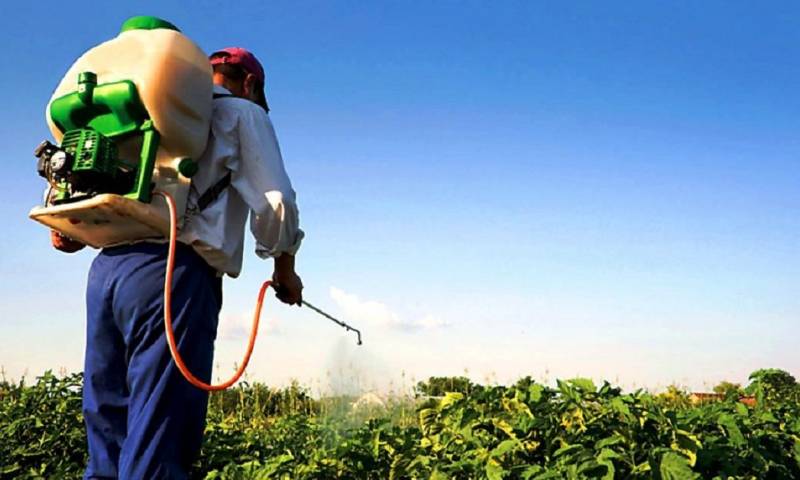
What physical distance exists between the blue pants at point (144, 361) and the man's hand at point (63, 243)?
0.25m

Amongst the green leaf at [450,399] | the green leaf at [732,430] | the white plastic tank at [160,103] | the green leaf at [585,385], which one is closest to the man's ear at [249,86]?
the white plastic tank at [160,103]

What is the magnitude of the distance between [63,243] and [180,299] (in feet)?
2.36

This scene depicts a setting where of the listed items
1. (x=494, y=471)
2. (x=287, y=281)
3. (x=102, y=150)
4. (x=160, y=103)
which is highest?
(x=160, y=103)

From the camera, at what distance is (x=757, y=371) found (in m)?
6.91

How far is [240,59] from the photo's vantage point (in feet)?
10.7

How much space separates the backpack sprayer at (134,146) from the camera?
2.76 metres

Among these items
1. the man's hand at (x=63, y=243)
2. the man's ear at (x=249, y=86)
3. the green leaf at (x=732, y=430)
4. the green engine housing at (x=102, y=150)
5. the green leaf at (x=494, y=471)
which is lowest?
the green leaf at (x=494, y=471)

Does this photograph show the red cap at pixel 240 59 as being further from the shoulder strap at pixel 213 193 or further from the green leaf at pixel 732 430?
the green leaf at pixel 732 430

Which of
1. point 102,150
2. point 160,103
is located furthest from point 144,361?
point 160,103

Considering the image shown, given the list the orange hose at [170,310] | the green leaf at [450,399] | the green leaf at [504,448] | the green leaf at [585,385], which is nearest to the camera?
the orange hose at [170,310]

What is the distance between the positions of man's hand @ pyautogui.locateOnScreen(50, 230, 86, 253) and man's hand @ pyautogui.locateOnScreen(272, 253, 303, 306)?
72 cm

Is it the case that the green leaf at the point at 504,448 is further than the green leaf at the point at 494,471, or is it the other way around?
Result: the green leaf at the point at 504,448

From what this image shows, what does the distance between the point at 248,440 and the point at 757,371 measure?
4.20m

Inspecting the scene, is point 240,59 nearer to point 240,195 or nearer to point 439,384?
point 240,195
